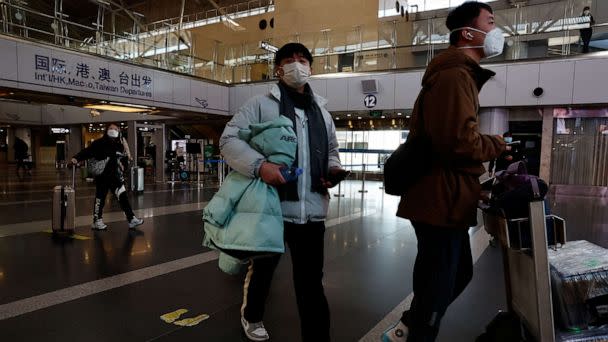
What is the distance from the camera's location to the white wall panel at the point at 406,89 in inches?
524

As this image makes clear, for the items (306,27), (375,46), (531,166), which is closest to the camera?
(531,166)

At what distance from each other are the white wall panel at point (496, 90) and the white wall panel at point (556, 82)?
101 centimetres

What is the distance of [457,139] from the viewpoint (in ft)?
4.99

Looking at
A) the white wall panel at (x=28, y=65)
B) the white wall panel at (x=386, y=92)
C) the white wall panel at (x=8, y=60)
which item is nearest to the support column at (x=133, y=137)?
the white wall panel at (x=28, y=65)

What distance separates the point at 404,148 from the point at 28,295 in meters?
3.26

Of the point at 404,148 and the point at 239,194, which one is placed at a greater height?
the point at 404,148

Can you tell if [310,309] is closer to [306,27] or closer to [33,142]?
[306,27]

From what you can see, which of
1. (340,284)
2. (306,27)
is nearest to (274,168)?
(340,284)

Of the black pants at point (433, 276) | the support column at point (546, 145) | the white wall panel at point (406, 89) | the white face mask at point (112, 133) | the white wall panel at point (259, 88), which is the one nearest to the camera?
the black pants at point (433, 276)

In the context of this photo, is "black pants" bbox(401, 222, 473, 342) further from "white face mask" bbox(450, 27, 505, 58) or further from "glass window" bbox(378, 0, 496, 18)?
"glass window" bbox(378, 0, 496, 18)

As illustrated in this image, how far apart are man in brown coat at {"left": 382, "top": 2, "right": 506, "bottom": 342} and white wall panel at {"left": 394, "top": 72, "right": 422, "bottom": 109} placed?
39.3 ft

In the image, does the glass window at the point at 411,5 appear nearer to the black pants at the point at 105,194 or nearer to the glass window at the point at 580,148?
the glass window at the point at 580,148

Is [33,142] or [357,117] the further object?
[33,142]

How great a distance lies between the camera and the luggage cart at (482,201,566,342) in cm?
171
